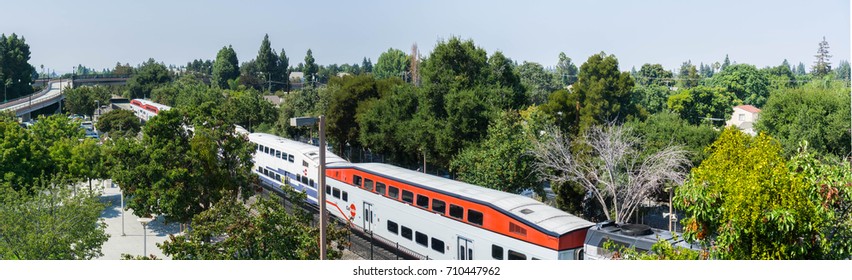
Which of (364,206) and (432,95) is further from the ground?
(432,95)

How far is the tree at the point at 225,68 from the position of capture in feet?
271

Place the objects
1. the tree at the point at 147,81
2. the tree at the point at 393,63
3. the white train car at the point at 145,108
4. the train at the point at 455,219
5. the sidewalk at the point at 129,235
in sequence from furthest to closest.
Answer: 1. the tree at the point at 147,81
2. the tree at the point at 393,63
3. the white train car at the point at 145,108
4. the sidewalk at the point at 129,235
5. the train at the point at 455,219

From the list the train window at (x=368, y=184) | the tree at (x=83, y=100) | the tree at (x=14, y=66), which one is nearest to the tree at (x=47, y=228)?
the train window at (x=368, y=184)

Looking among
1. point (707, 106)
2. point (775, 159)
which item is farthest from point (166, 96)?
point (775, 159)

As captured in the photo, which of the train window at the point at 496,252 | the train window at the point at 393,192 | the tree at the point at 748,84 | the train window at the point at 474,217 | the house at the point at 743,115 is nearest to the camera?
the train window at the point at 496,252

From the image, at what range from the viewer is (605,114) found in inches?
1524

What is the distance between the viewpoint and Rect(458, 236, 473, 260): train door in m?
18.8

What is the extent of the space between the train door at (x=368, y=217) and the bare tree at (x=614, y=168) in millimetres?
6204

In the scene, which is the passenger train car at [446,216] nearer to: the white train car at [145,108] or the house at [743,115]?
the white train car at [145,108]

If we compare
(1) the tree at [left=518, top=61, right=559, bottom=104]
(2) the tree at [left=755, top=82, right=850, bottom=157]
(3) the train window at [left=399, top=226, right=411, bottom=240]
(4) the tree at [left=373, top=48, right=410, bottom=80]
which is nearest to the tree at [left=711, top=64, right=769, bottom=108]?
(1) the tree at [left=518, top=61, right=559, bottom=104]

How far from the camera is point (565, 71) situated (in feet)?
371

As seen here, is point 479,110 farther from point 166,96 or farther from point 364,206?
point 166,96

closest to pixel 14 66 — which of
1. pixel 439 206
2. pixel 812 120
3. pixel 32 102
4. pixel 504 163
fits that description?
pixel 32 102
